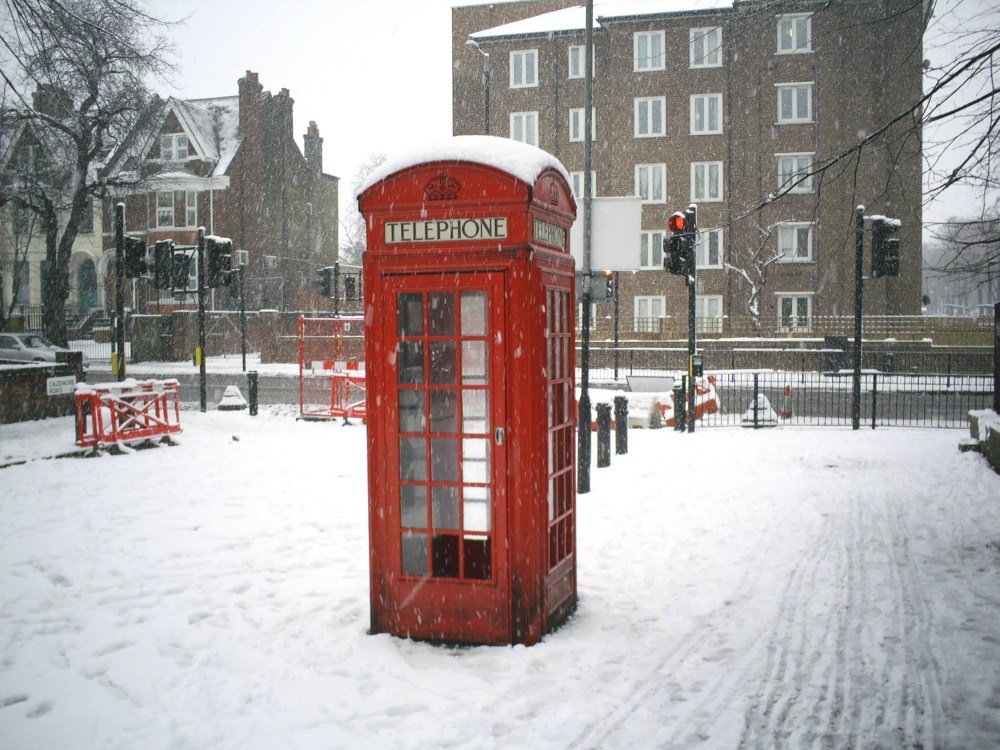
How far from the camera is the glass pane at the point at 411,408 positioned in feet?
16.8

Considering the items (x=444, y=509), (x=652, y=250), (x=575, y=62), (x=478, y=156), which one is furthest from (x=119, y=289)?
(x=575, y=62)

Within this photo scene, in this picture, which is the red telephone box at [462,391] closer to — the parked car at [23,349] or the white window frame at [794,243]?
the parked car at [23,349]

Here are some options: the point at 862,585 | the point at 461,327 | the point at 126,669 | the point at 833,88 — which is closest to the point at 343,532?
the point at 126,669

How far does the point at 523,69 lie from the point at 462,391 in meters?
39.7

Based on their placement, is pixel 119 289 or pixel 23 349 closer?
pixel 119 289

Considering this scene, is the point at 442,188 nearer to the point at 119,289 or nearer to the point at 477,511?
the point at 477,511

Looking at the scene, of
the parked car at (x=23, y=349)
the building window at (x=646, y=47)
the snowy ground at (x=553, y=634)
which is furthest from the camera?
the building window at (x=646, y=47)

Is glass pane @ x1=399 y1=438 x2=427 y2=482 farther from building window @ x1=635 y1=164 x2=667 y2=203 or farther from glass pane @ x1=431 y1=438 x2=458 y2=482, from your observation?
building window @ x1=635 y1=164 x2=667 y2=203

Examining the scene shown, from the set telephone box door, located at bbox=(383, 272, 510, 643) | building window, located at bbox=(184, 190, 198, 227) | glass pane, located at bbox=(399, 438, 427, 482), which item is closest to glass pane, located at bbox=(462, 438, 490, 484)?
telephone box door, located at bbox=(383, 272, 510, 643)

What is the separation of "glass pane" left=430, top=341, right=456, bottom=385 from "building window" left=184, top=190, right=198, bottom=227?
4232cm

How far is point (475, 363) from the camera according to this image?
5051 mm

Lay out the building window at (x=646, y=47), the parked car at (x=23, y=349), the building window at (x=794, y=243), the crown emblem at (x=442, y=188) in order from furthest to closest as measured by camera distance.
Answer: the building window at (x=646, y=47), the building window at (x=794, y=243), the parked car at (x=23, y=349), the crown emblem at (x=442, y=188)

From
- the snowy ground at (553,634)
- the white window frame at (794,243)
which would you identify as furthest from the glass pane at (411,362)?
the white window frame at (794,243)

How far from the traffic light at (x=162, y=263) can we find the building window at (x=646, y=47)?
93.5 ft
